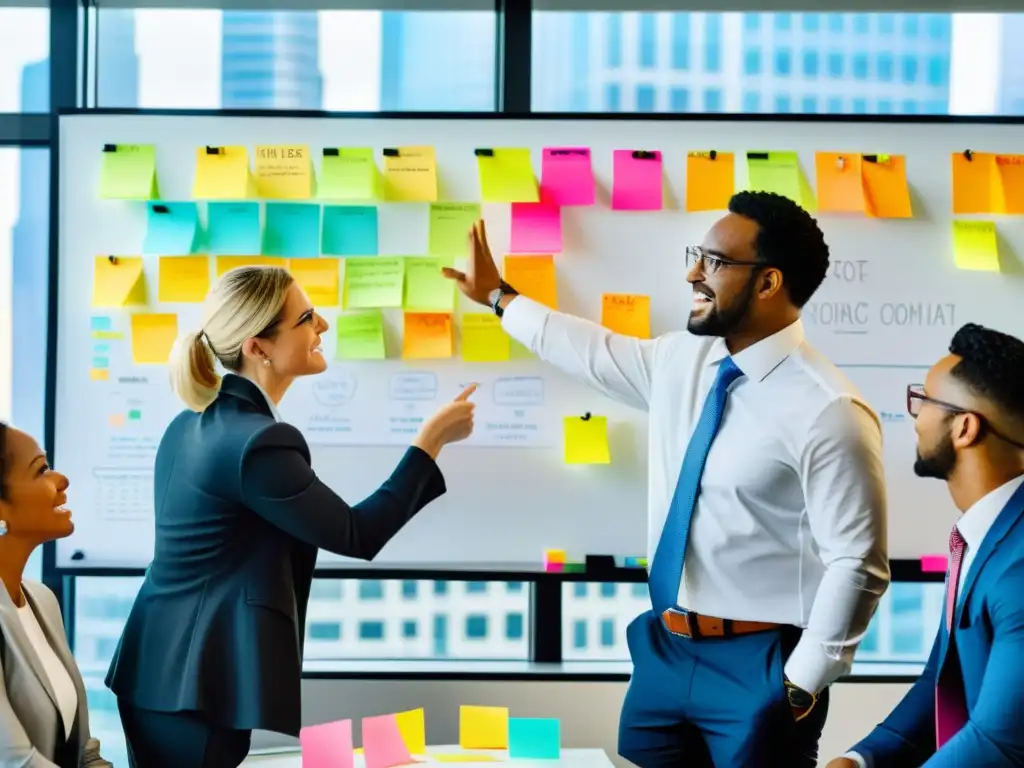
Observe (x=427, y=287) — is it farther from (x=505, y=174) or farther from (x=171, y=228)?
(x=171, y=228)

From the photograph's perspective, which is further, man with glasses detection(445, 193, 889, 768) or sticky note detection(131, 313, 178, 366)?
sticky note detection(131, 313, 178, 366)

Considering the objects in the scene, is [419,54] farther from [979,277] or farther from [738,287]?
[979,277]

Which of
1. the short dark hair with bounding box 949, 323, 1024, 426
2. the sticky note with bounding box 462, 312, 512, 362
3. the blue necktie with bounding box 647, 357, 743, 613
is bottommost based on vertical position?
the blue necktie with bounding box 647, 357, 743, 613

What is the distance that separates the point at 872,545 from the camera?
1702mm

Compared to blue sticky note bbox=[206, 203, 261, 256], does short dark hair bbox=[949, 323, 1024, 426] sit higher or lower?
lower

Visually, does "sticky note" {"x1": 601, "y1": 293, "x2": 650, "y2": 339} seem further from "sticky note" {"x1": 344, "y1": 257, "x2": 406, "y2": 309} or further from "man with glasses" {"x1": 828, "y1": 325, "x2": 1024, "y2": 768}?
"man with glasses" {"x1": 828, "y1": 325, "x2": 1024, "y2": 768}

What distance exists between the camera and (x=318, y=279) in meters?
2.32

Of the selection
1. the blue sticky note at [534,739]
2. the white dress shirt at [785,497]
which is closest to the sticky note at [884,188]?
the white dress shirt at [785,497]

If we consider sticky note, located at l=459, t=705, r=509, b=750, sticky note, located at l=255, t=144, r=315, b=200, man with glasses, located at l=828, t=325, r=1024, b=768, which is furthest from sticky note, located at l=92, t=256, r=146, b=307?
man with glasses, located at l=828, t=325, r=1024, b=768

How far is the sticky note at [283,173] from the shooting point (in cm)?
233

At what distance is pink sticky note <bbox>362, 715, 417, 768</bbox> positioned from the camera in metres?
2.04

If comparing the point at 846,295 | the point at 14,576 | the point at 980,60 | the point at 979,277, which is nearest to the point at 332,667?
the point at 14,576

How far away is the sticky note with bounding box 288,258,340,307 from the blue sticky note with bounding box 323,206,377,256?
36 millimetres

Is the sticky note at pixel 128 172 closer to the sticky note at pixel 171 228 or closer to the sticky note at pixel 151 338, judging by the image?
the sticky note at pixel 171 228
